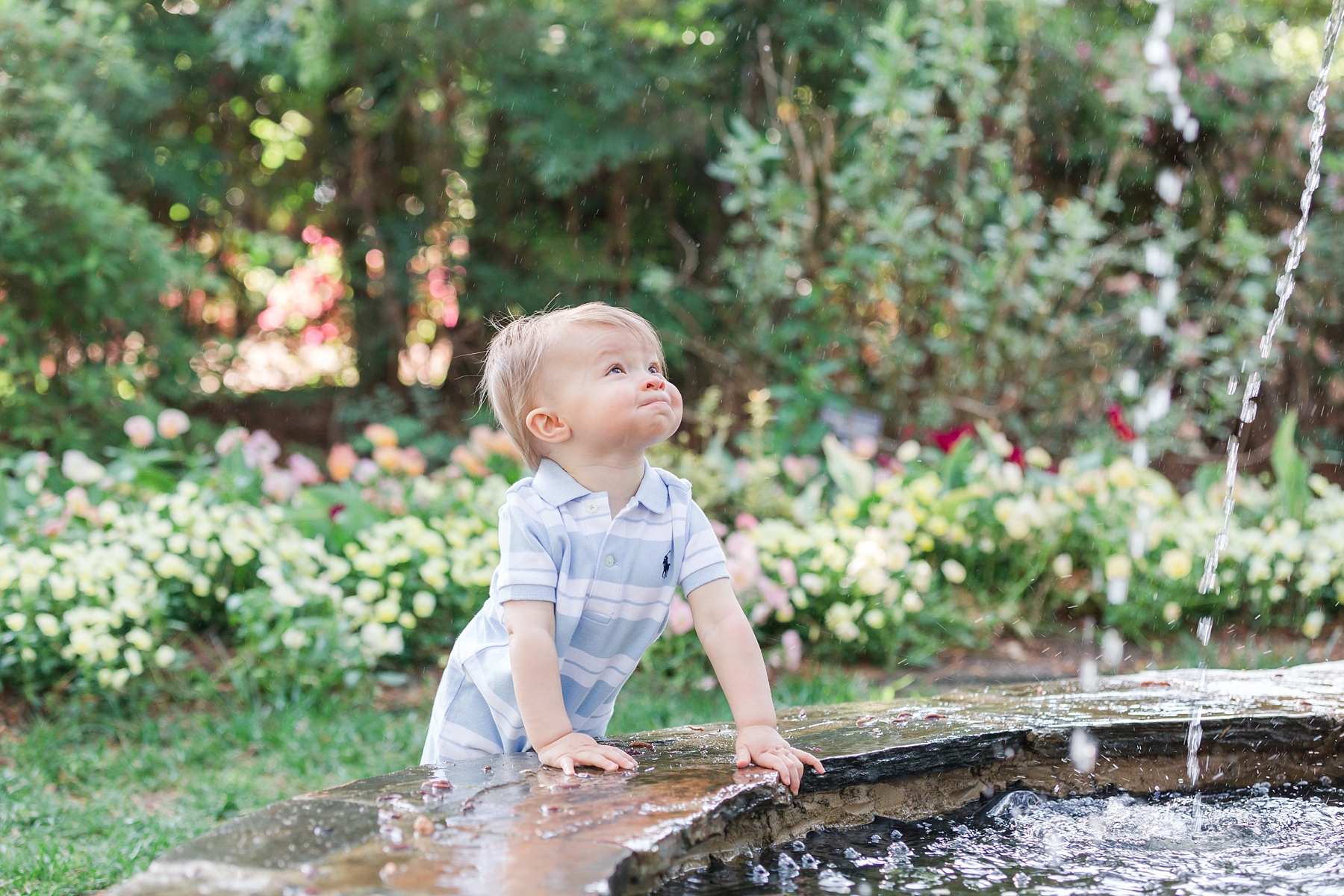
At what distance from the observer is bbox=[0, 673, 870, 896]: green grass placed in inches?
88.8

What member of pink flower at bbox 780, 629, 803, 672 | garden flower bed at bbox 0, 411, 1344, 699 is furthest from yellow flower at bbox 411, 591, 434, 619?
pink flower at bbox 780, 629, 803, 672

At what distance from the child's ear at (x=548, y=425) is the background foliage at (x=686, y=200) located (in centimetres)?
367

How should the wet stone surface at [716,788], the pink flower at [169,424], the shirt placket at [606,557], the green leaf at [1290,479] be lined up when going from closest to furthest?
the wet stone surface at [716,788], the shirt placket at [606,557], the pink flower at [169,424], the green leaf at [1290,479]

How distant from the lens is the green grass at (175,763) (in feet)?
7.40

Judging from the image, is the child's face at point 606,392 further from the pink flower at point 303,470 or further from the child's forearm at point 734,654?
the pink flower at point 303,470

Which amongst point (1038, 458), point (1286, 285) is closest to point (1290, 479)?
point (1038, 458)

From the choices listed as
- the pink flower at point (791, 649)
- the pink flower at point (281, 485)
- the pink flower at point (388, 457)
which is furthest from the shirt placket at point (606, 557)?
the pink flower at point (388, 457)

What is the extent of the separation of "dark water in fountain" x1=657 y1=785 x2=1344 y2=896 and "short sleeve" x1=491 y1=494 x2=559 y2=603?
474mm

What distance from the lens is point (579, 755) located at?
5.39 feet

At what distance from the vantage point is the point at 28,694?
3.14 metres

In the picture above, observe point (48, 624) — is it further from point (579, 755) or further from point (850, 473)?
point (850, 473)

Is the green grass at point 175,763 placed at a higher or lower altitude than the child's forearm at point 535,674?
lower

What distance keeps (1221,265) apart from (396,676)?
223 inches

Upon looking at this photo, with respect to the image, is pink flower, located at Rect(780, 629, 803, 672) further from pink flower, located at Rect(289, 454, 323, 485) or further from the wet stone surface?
pink flower, located at Rect(289, 454, 323, 485)
